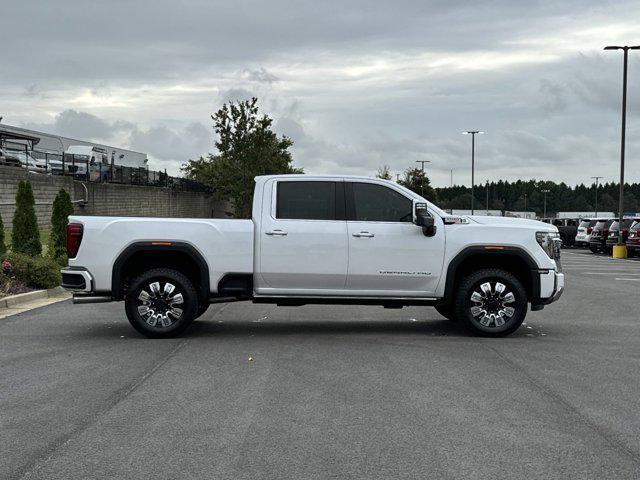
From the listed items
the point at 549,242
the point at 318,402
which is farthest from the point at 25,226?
the point at 318,402

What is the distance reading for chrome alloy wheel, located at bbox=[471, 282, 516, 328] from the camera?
1090cm

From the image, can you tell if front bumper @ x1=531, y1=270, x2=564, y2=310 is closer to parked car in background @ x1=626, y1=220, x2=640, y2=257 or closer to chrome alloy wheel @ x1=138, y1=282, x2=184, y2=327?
chrome alloy wheel @ x1=138, y1=282, x2=184, y2=327

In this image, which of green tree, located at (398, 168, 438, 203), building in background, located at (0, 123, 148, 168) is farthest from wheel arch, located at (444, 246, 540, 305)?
green tree, located at (398, 168, 438, 203)

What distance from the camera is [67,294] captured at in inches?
659

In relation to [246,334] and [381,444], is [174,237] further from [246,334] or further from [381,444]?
[381,444]

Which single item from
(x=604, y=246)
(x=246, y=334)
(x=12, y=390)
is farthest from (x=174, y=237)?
(x=604, y=246)

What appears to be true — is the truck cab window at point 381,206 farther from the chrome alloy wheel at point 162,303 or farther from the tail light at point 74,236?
the tail light at point 74,236

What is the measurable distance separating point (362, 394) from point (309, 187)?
438cm

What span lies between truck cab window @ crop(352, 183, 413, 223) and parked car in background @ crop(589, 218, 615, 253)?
32.4 m

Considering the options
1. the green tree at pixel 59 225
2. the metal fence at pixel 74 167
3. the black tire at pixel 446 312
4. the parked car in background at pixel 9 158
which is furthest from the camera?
the metal fence at pixel 74 167

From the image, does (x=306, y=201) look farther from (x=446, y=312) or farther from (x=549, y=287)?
(x=549, y=287)

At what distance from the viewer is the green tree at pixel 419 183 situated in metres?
104

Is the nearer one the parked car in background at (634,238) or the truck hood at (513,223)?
the truck hood at (513,223)

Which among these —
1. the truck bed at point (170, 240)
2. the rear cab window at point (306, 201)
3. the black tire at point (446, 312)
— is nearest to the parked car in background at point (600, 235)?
the black tire at point (446, 312)
